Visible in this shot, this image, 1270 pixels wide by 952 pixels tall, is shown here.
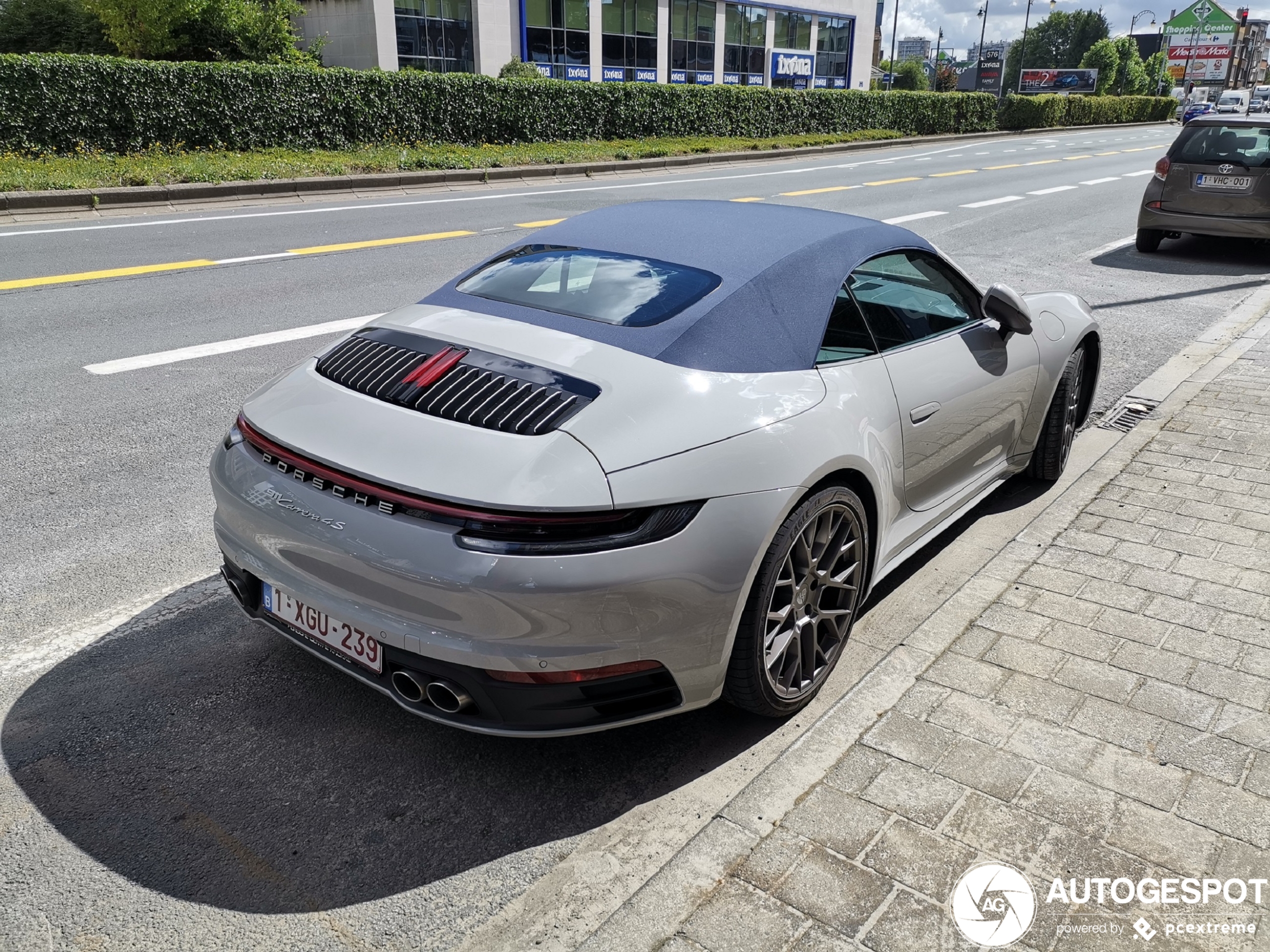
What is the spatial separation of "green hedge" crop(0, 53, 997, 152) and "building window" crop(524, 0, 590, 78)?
15464mm

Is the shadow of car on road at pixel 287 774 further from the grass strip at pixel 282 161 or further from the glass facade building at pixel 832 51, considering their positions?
the glass facade building at pixel 832 51

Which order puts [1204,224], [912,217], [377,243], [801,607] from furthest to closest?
[912,217] < [1204,224] < [377,243] < [801,607]

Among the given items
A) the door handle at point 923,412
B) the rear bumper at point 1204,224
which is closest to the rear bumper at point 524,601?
the door handle at point 923,412

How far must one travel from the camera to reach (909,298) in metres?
3.79

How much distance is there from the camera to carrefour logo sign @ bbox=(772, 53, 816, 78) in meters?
52.5

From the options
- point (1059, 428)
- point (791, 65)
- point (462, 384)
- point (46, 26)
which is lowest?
point (1059, 428)

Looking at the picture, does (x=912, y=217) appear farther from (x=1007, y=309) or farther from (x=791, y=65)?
(x=791, y=65)

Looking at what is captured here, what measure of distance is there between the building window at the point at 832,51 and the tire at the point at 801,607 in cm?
5669

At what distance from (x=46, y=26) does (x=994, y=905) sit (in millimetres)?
38732

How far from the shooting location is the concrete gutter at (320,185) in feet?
42.4

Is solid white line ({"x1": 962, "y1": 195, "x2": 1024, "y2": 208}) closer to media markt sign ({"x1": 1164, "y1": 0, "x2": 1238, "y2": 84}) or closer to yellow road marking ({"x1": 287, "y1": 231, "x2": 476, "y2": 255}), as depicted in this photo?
yellow road marking ({"x1": 287, "y1": 231, "x2": 476, "y2": 255})

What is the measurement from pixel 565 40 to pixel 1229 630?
43.0 m

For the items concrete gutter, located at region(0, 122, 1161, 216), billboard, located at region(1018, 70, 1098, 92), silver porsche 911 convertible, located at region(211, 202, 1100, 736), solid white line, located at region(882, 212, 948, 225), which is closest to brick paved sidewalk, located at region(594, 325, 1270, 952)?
silver porsche 911 convertible, located at region(211, 202, 1100, 736)

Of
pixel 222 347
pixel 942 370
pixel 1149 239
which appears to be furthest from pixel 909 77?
pixel 942 370
